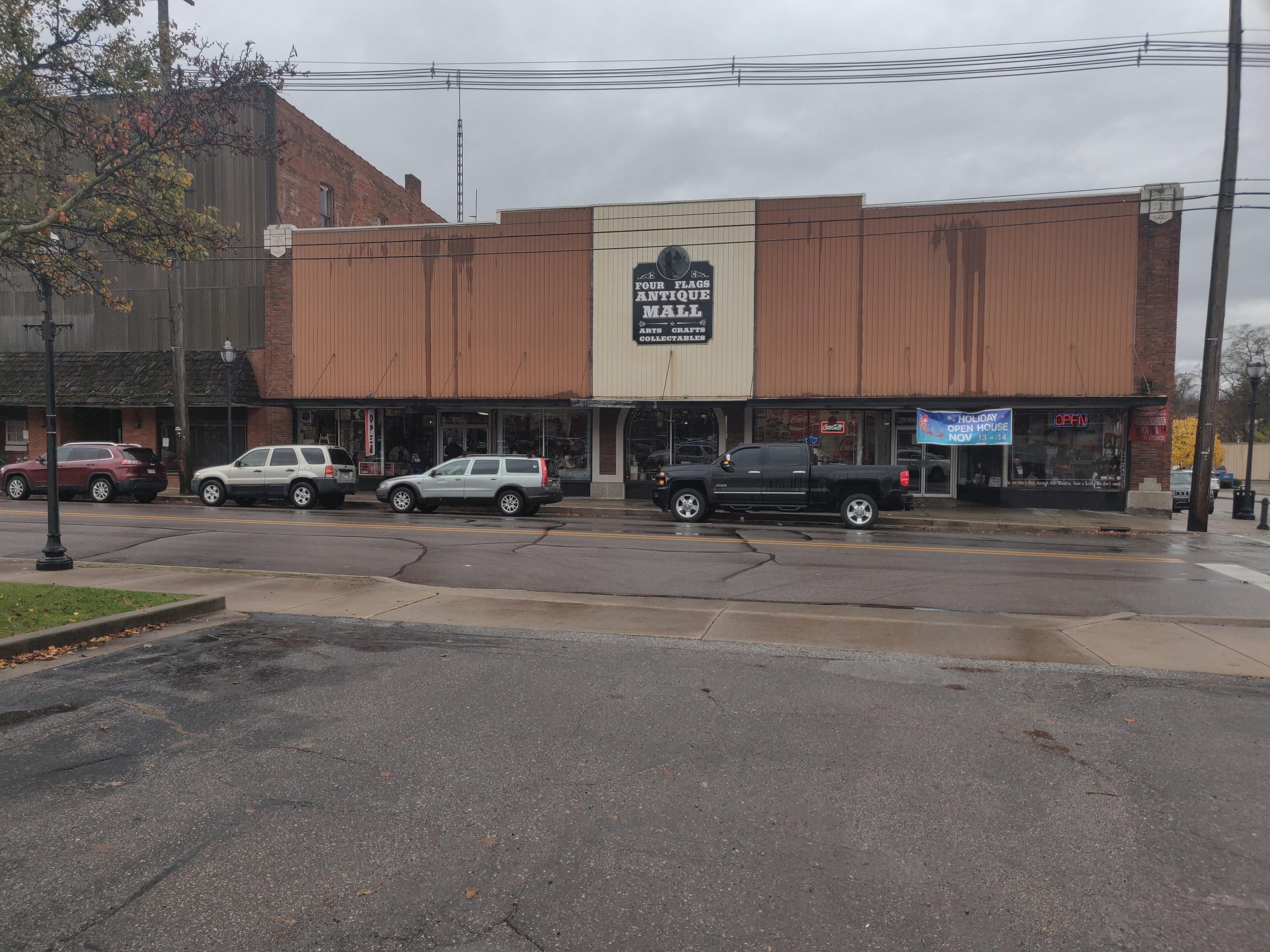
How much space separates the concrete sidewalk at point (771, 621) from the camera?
702cm

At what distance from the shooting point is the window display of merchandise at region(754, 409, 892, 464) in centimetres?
2352

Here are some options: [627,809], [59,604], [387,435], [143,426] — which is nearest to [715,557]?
[59,604]

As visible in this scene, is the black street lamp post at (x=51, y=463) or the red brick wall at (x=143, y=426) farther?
the red brick wall at (x=143, y=426)

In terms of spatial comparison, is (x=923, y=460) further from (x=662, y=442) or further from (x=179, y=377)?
(x=179, y=377)

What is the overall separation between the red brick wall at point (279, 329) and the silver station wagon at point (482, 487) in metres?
8.21

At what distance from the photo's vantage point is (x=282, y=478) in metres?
20.8

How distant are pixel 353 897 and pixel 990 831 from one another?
2805 mm

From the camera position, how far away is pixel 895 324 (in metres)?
22.3

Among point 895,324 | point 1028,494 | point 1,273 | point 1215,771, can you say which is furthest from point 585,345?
point 1215,771

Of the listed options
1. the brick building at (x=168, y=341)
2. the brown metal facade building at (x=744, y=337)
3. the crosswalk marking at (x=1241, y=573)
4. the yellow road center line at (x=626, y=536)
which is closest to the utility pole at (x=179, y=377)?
the brick building at (x=168, y=341)

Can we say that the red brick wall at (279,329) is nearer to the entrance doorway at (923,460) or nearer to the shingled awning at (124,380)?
the shingled awning at (124,380)

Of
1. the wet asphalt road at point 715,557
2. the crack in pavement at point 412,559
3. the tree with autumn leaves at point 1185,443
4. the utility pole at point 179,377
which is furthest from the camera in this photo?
the tree with autumn leaves at point 1185,443

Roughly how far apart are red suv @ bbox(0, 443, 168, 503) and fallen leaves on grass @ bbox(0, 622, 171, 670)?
16616mm

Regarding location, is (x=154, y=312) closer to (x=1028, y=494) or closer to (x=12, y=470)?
(x=12, y=470)
